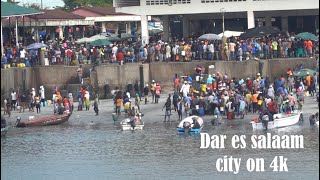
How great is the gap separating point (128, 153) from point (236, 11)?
24768mm

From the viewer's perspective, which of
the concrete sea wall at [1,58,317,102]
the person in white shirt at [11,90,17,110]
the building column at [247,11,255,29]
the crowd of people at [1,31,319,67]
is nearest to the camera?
the person in white shirt at [11,90,17,110]

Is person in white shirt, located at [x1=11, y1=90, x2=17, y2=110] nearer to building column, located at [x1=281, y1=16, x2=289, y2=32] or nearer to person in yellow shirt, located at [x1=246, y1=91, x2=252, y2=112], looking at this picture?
person in yellow shirt, located at [x1=246, y1=91, x2=252, y2=112]

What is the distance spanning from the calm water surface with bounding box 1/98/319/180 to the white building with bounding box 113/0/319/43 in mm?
16354

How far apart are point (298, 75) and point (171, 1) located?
15522 millimetres

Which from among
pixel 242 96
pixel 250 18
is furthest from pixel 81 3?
pixel 242 96

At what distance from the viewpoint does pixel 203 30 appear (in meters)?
77.9

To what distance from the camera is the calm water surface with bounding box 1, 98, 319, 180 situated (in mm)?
43406

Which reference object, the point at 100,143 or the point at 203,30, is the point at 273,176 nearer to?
the point at 100,143

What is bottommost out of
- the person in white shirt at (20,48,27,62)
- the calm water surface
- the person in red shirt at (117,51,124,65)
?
the calm water surface

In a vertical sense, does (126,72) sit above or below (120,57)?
below

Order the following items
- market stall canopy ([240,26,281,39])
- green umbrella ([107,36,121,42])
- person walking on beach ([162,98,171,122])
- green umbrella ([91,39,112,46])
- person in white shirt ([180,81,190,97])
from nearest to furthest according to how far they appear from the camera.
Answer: person walking on beach ([162,98,171,122]), person in white shirt ([180,81,190,97]), market stall canopy ([240,26,281,39]), green umbrella ([91,39,112,46]), green umbrella ([107,36,121,42])

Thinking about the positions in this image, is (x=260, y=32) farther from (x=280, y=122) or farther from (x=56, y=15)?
(x=56, y=15)

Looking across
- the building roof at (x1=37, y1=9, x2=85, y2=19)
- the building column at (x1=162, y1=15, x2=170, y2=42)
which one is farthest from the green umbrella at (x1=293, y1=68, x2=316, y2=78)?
the building roof at (x1=37, y1=9, x2=85, y2=19)

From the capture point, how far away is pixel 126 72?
206 ft
